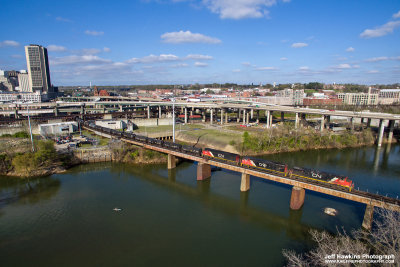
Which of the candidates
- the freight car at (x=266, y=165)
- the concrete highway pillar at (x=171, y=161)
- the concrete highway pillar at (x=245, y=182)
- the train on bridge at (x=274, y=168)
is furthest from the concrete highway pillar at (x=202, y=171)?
the concrete highway pillar at (x=171, y=161)

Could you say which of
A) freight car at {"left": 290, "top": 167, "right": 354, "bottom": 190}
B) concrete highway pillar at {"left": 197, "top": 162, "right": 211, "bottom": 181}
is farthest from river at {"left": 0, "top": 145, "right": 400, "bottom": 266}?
freight car at {"left": 290, "top": 167, "right": 354, "bottom": 190}

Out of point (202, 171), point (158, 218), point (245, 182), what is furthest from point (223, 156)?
point (158, 218)

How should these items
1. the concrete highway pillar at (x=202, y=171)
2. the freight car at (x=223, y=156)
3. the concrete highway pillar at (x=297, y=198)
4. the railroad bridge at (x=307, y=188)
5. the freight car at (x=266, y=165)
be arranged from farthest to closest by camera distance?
the concrete highway pillar at (x=202, y=171) → the freight car at (x=223, y=156) → the freight car at (x=266, y=165) → the concrete highway pillar at (x=297, y=198) → the railroad bridge at (x=307, y=188)

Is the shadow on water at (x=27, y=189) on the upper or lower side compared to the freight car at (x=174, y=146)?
lower

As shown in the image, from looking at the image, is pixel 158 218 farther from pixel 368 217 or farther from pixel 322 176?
pixel 368 217

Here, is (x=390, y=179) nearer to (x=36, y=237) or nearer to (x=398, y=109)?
(x=36, y=237)

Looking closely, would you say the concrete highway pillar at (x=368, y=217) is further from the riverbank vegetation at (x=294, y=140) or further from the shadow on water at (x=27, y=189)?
the shadow on water at (x=27, y=189)
